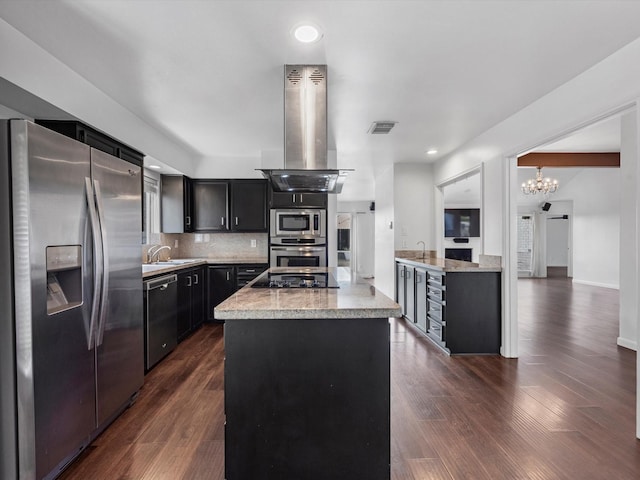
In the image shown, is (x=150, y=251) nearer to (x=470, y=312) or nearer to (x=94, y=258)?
(x=94, y=258)

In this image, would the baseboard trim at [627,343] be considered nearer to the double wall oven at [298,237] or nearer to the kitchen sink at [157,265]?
the double wall oven at [298,237]

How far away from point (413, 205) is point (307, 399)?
4307 mm

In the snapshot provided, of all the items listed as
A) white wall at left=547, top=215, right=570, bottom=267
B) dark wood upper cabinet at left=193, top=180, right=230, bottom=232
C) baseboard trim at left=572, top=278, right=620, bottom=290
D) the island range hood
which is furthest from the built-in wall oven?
white wall at left=547, top=215, right=570, bottom=267

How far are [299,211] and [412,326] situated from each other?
2258mm

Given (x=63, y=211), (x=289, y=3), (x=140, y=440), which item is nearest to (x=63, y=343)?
(x=63, y=211)

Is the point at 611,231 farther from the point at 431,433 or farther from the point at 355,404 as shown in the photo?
the point at 355,404

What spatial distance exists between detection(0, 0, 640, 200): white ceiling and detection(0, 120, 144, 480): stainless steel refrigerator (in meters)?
0.69

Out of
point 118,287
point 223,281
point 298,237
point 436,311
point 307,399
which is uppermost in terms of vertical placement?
point 298,237

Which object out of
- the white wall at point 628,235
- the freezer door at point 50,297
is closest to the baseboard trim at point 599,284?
the white wall at point 628,235

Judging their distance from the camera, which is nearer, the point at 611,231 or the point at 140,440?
the point at 140,440

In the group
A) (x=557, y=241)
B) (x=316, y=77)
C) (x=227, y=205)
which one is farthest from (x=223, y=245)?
(x=557, y=241)

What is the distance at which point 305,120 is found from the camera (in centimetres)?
231

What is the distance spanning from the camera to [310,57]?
7.19 feet

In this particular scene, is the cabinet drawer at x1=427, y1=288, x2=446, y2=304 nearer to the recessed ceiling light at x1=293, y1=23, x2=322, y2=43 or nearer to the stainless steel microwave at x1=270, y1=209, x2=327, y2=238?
the stainless steel microwave at x1=270, y1=209, x2=327, y2=238
